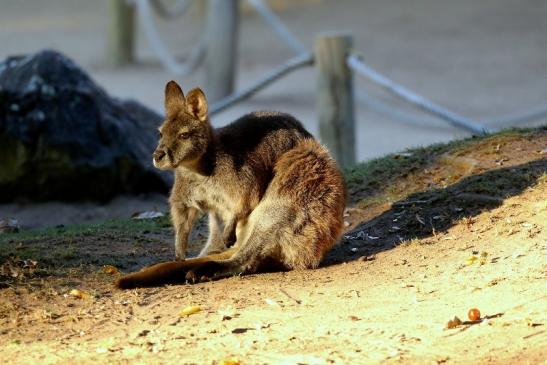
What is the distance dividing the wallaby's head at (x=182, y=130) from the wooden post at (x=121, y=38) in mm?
12832

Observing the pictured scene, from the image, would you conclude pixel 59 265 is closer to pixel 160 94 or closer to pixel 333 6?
pixel 160 94

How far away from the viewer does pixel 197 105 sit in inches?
239

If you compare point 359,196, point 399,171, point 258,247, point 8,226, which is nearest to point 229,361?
point 258,247

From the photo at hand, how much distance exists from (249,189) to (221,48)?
8.72m

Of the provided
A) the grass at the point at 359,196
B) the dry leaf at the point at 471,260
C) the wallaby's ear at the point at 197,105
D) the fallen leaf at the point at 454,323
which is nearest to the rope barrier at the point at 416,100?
the grass at the point at 359,196

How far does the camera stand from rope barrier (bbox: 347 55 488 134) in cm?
948

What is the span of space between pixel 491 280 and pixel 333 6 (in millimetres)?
18147

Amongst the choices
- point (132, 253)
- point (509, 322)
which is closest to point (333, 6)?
point (132, 253)

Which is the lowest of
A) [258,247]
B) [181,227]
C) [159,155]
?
[258,247]

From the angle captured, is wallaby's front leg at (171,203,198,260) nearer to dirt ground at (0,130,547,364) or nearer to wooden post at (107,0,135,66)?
dirt ground at (0,130,547,364)

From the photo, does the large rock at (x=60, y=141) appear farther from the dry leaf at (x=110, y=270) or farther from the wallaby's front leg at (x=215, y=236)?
the dry leaf at (x=110, y=270)

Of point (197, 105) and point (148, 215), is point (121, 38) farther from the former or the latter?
point (197, 105)

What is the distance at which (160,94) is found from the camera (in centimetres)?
1709

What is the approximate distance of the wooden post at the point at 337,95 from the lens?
1055 cm
